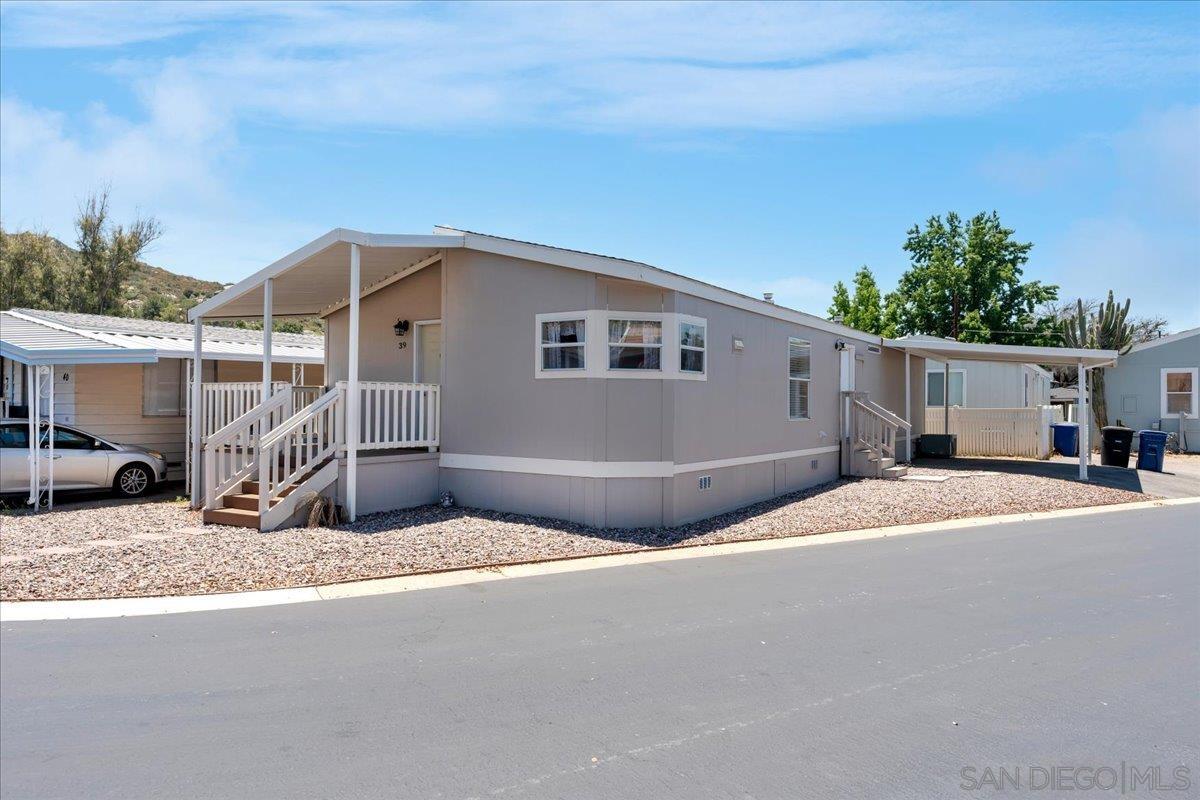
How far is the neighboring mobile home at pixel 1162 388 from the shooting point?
23.7 m

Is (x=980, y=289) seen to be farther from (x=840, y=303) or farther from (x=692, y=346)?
(x=692, y=346)

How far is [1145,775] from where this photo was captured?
3.82 m

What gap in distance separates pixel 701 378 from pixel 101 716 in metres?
7.85

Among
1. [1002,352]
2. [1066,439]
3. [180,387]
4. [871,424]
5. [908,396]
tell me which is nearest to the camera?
[180,387]

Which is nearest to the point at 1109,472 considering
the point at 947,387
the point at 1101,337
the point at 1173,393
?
the point at 947,387

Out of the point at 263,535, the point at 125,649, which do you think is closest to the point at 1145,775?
the point at 125,649

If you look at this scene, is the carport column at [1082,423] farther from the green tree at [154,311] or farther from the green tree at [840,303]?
the green tree at [154,311]

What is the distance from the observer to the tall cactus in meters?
25.2

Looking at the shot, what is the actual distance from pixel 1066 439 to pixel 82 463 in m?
22.7

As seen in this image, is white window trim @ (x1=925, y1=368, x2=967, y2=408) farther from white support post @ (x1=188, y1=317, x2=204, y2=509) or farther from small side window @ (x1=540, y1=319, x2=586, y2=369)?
white support post @ (x1=188, y1=317, x2=204, y2=509)

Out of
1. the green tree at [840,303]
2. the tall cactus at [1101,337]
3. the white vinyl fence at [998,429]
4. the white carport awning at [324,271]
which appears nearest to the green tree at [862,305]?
the green tree at [840,303]

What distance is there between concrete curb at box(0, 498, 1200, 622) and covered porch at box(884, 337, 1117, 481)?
22.6ft

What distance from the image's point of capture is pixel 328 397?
398 inches

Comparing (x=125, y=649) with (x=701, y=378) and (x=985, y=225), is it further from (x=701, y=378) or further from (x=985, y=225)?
(x=985, y=225)
